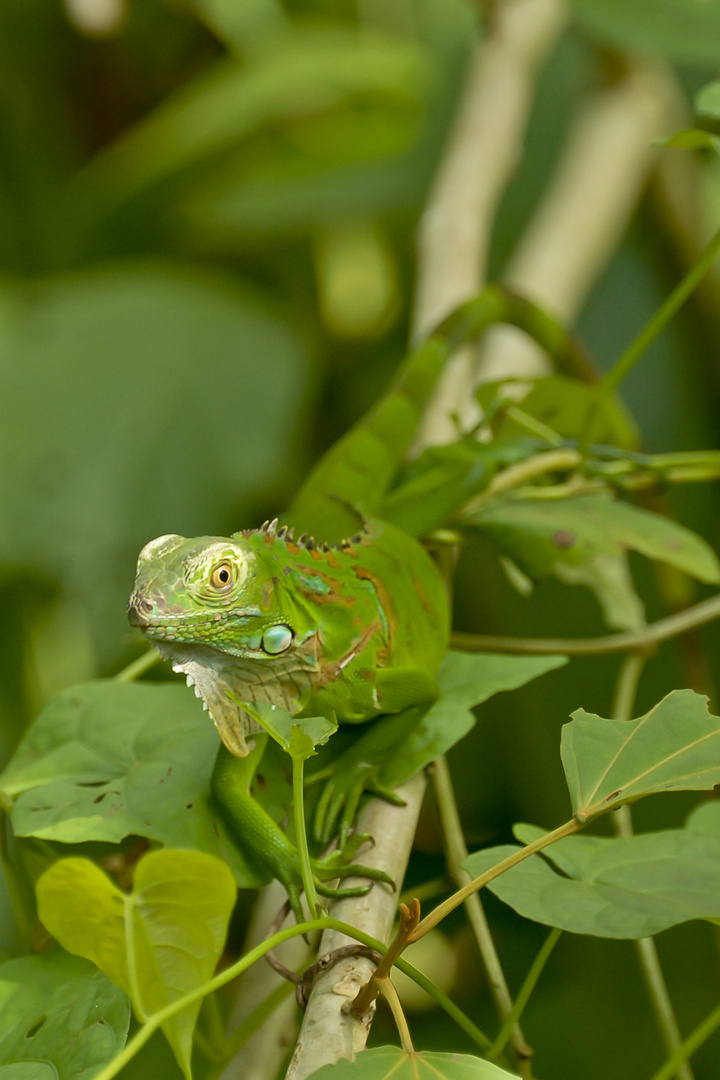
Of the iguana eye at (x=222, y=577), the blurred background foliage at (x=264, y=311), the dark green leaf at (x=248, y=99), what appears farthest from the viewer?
the dark green leaf at (x=248, y=99)

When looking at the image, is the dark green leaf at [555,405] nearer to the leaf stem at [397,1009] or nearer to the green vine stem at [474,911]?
the green vine stem at [474,911]

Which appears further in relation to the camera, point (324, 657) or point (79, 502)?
point (79, 502)

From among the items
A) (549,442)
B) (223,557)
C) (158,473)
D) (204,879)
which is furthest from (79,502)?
(204,879)

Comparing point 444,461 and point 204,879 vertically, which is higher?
point 204,879

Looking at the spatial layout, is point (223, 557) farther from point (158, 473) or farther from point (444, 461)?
point (158, 473)

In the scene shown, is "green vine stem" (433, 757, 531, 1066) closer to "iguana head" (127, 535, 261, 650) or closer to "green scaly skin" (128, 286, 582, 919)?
"green scaly skin" (128, 286, 582, 919)

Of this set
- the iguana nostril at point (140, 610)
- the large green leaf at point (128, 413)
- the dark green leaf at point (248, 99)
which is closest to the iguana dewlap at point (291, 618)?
the iguana nostril at point (140, 610)

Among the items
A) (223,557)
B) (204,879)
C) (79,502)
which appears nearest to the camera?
(204,879)
